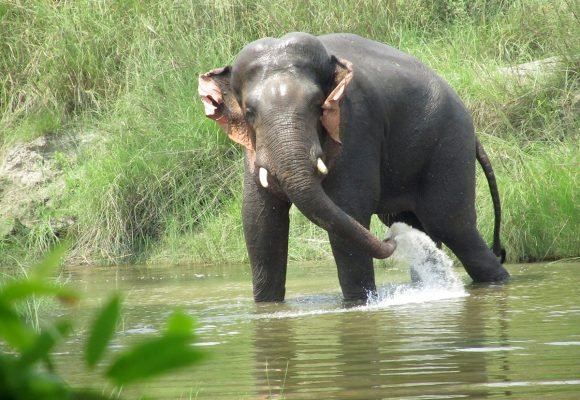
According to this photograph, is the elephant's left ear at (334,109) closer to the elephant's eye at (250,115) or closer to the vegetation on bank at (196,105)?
the elephant's eye at (250,115)

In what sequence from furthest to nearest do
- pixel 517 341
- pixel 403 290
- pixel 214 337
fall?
pixel 403 290 → pixel 214 337 → pixel 517 341

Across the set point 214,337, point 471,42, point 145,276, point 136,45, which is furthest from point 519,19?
point 214,337

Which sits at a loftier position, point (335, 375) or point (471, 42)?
point (471, 42)

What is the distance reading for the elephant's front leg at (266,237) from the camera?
24.1 ft

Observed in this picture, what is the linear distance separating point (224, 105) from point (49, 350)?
6839mm

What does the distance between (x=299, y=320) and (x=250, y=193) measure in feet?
3.78

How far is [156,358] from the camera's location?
57 centimetres

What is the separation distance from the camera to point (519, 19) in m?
13.8

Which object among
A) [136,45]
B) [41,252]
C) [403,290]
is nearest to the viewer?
[403,290]

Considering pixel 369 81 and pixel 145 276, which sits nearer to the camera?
pixel 369 81

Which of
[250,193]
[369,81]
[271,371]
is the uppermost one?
[369,81]

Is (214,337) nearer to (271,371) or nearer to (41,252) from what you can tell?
(271,371)

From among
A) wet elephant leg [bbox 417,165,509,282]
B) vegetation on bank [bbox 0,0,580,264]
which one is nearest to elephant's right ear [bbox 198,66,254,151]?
Answer: wet elephant leg [bbox 417,165,509,282]

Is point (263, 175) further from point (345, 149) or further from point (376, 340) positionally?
point (376, 340)
